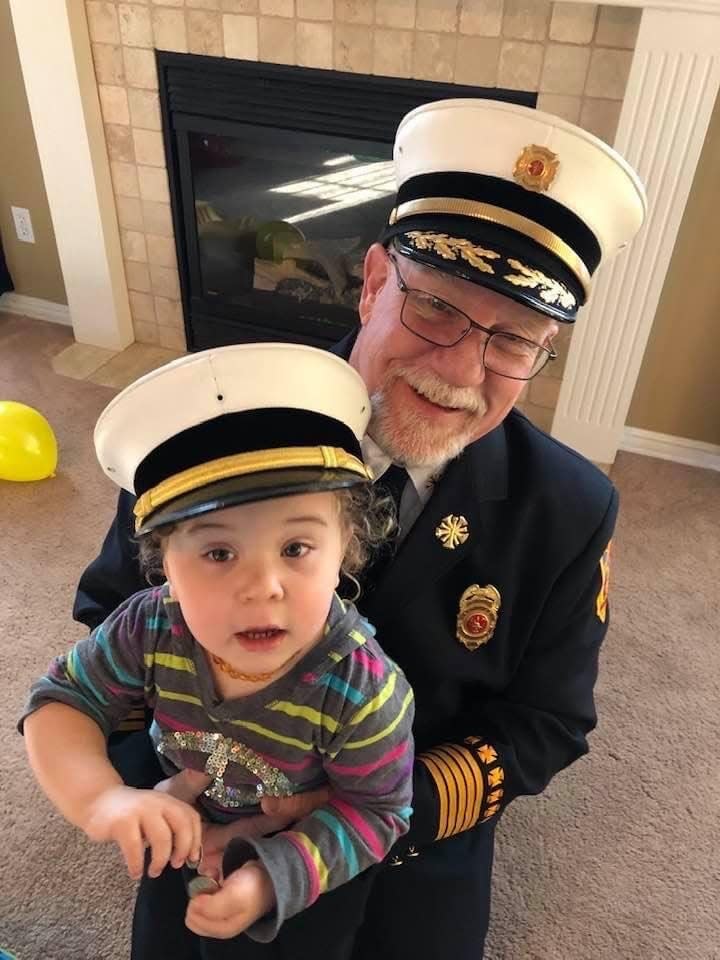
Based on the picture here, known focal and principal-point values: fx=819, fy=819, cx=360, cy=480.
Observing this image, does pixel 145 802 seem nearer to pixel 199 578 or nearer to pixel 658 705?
pixel 199 578

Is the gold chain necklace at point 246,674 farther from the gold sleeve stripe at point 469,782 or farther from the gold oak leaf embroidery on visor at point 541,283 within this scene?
the gold oak leaf embroidery on visor at point 541,283

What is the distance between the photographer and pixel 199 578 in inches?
29.0

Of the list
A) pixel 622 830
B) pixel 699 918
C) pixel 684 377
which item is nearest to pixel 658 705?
pixel 622 830

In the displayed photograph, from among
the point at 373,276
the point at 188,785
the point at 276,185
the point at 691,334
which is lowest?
the point at 691,334

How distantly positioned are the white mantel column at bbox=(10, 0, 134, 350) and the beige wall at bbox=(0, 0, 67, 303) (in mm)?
141

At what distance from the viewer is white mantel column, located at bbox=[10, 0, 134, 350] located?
226 cm

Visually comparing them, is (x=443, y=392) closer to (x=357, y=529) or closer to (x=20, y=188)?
(x=357, y=529)

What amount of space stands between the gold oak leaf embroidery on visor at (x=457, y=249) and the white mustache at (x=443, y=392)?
0.14 meters

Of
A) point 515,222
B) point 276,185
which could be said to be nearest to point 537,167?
point 515,222

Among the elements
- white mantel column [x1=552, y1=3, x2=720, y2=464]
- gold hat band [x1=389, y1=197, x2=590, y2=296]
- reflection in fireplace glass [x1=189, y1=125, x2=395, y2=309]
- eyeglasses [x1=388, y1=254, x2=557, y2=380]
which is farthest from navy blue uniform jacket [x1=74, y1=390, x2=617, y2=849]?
reflection in fireplace glass [x1=189, y1=125, x2=395, y2=309]

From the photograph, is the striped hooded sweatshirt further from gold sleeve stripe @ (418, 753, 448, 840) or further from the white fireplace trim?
the white fireplace trim

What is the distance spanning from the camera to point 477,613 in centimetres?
102

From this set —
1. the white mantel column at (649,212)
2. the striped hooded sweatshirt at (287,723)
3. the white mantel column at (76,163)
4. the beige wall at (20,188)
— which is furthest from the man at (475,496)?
the beige wall at (20,188)

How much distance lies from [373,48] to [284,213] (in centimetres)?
65
